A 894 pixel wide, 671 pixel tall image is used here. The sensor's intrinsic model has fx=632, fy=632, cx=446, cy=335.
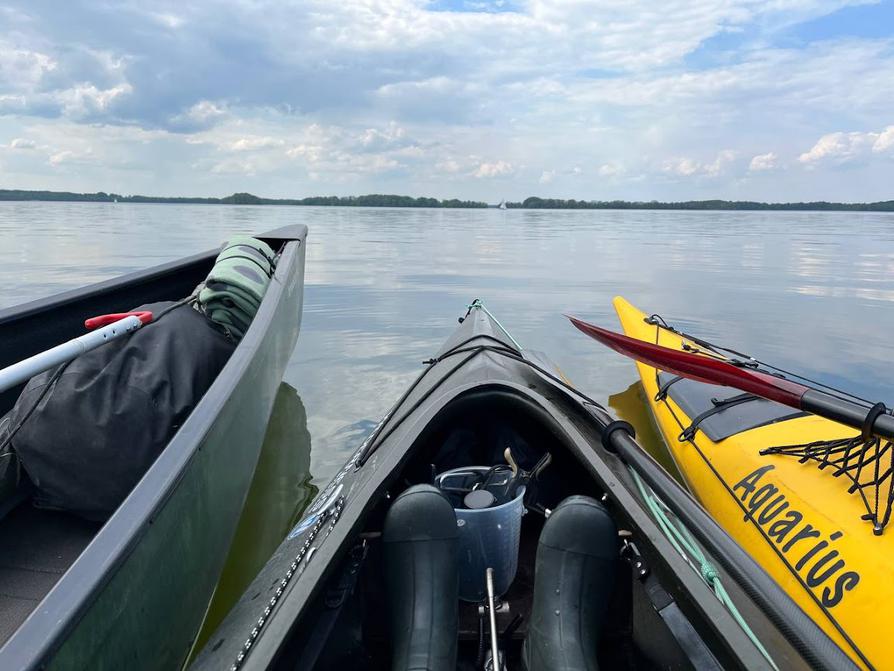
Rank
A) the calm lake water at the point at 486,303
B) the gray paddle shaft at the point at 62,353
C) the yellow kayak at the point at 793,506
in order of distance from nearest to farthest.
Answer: the gray paddle shaft at the point at 62,353 → the yellow kayak at the point at 793,506 → the calm lake water at the point at 486,303

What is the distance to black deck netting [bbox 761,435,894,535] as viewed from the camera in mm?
2855

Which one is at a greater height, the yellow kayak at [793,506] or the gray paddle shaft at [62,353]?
the gray paddle shaft at [62,353]

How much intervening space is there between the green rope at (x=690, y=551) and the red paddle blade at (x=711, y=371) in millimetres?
1192

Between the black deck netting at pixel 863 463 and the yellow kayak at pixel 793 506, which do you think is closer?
the yellow kayak at pixel 793 506

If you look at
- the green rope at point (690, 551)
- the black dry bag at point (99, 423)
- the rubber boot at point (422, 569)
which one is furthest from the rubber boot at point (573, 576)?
the black dry bag at point (99, 423)

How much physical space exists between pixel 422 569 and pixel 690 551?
2.80 ft

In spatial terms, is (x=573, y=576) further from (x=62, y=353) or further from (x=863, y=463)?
(x=62, y=353)

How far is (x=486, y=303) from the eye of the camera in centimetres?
1080

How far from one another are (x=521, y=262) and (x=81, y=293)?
44.1ft

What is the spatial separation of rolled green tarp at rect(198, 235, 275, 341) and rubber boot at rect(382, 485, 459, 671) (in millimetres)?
2462

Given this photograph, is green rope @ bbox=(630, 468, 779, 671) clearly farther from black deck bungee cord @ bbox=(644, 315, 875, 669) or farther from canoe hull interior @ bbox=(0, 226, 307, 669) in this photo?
canoe hull interior @ bbox=(0, 226, 307, 669)

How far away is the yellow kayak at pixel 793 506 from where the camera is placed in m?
2.59

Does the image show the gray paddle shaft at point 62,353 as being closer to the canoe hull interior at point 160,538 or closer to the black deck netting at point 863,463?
the canoe hull interior at point 160,538

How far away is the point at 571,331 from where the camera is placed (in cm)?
898
